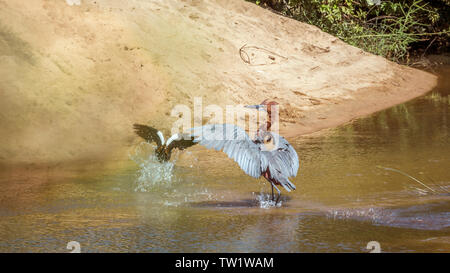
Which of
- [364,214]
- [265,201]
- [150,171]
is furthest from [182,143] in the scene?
[364,214]

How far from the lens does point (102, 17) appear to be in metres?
12.0

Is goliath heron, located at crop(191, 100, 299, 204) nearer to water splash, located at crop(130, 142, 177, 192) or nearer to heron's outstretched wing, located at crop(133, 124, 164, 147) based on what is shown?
water splash, located at crop(130, 142, 177, 192)

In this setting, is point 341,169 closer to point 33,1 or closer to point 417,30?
point 33,1

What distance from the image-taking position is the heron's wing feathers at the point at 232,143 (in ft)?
21.5

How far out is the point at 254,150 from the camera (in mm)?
6770

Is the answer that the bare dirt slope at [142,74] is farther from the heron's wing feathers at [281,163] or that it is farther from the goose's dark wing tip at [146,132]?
the heron's wing feathers at [281,163]

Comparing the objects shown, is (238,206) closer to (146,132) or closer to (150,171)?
(150,171)

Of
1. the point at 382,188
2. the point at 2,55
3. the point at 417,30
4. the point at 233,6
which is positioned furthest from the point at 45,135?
the point at 417,30

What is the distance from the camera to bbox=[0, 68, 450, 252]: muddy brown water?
5.91 metres

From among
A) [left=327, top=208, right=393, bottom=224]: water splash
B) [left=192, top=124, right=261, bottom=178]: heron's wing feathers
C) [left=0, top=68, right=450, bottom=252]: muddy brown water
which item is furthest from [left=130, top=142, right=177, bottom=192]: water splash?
[left=327, top=208, right=393, bottom=224]: water splash

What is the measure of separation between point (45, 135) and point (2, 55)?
166 cm

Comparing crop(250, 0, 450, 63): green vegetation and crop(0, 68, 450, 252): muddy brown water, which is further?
crop(250, 0, 450, 63): green vegetation

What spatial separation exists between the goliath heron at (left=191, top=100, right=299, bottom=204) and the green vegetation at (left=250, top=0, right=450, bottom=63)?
10303 millimetres

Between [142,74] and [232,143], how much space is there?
5094mm
